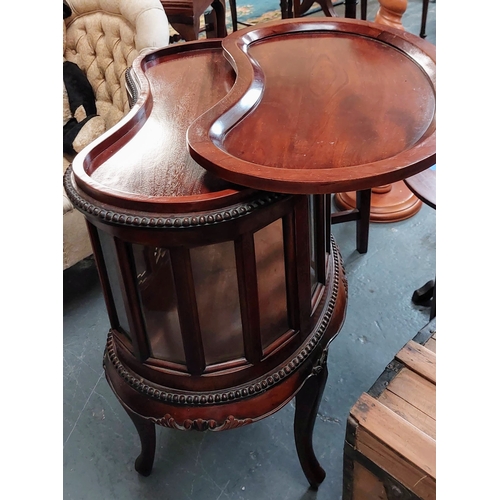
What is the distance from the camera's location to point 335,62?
1039 millimetres

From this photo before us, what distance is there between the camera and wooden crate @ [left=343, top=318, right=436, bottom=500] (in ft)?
2.39

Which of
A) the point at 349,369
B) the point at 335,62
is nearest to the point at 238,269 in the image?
the point at 335,62

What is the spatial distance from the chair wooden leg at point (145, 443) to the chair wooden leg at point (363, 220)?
1053mm

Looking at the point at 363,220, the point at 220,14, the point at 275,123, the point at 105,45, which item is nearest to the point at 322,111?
the point at 275,123

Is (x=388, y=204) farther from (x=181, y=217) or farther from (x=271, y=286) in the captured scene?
(x=181, y=217)

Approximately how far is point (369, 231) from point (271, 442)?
1003 mm

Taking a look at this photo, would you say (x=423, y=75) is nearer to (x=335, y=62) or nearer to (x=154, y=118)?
(x=335, y=62)

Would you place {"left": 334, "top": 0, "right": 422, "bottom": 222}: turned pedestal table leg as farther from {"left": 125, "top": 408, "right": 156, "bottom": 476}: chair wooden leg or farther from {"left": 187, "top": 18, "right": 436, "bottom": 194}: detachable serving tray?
{"left": 125, "top": 408, "right": 156, "bottom": 476}: chair wooden leg

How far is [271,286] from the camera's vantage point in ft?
3.06

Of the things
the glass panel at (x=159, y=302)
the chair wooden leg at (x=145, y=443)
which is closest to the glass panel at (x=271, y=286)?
the glass panel at (x=159, y=302)

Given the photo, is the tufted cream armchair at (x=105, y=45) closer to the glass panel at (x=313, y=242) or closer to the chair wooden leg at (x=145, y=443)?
the chair wooden leg at (x=145, y=443)

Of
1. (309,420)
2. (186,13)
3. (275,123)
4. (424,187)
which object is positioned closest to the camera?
(275,123)

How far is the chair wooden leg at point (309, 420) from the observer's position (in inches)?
42.3

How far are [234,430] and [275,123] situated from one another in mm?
904
